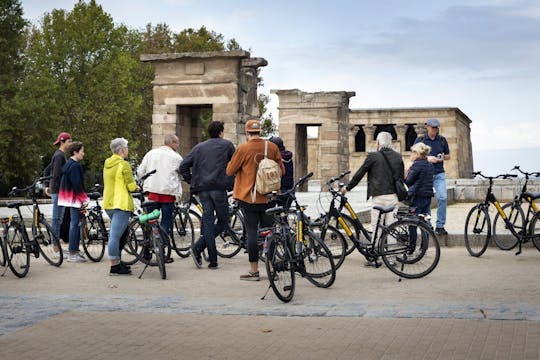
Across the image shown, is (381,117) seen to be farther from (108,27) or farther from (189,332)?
(189,332)

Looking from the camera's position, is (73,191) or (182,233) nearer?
(73,191)

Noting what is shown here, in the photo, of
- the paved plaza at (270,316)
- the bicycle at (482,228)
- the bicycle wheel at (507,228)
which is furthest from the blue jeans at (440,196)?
the paved plaza at (270,316)

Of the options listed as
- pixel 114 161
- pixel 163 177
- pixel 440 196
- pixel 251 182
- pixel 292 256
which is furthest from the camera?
pixel 440 196

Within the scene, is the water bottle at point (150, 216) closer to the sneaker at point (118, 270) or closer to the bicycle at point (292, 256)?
the sneaker at point (118, 270)

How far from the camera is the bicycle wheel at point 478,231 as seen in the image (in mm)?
12969

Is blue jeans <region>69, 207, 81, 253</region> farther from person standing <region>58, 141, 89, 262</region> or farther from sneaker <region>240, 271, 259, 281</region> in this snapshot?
sneaker <region>240, 271, 259, 281</region>

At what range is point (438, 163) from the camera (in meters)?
14.5

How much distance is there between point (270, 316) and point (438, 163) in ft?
23.3

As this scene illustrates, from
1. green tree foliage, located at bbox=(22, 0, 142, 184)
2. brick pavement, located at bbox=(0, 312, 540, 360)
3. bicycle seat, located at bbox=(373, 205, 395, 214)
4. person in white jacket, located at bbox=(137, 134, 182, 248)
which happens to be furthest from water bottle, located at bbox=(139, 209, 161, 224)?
green tree foliage, located at bbox=(22, 0, 142, 184)

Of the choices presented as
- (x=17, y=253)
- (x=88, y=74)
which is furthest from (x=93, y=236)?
(x=88, y=74)

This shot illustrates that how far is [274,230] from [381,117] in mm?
55423

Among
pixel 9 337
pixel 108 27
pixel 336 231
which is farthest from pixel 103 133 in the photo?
pixel 9 337

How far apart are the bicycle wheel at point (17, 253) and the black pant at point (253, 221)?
320 centimetres

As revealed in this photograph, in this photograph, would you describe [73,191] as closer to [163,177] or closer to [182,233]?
[163,177]
